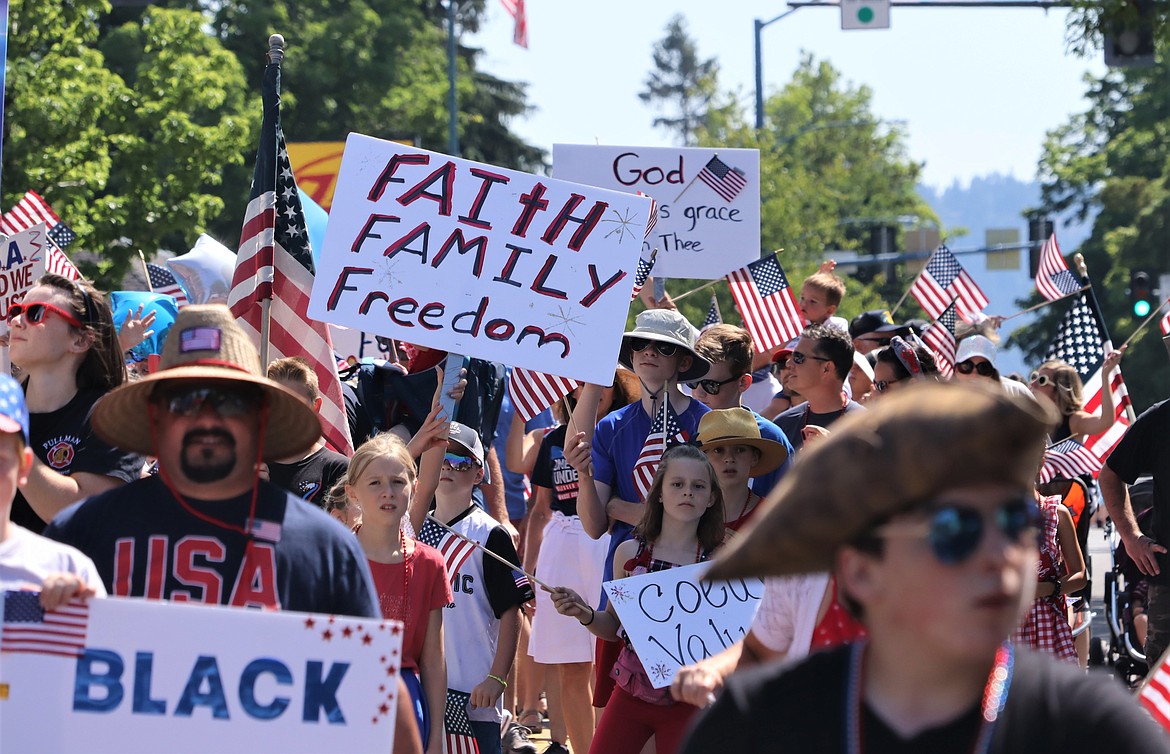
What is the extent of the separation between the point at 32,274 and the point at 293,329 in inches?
81.2

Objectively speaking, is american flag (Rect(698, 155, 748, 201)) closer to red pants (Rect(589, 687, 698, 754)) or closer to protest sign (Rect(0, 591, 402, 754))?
red pants (Rect(589, 687, 698, 754))

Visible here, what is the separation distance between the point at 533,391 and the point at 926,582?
657 cm

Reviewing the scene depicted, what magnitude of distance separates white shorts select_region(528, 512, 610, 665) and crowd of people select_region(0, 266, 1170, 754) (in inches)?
0.6

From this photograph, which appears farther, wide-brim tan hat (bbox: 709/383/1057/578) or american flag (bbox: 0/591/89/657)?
american flag (bbox: 0/591/89/657)

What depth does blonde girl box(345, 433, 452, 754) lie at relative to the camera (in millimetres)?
5570

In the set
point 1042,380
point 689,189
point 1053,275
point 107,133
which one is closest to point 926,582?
point 1042,380

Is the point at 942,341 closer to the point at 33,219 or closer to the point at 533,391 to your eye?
the point at 533,391

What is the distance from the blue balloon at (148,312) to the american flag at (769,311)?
390 centimetres

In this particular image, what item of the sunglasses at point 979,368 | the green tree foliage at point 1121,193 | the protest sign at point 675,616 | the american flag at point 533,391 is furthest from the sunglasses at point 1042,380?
the green tree foliage at point 1121,193

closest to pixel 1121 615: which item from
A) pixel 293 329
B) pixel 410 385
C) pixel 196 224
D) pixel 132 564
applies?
pixel 410 385

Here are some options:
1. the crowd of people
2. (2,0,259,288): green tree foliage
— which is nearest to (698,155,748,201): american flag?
the crowd of people

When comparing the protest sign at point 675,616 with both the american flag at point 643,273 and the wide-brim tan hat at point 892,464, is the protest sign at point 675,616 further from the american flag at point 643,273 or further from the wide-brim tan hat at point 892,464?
the wide-brim tan hat at point 892,464

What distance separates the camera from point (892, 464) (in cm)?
237

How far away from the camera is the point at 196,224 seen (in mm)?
24438
